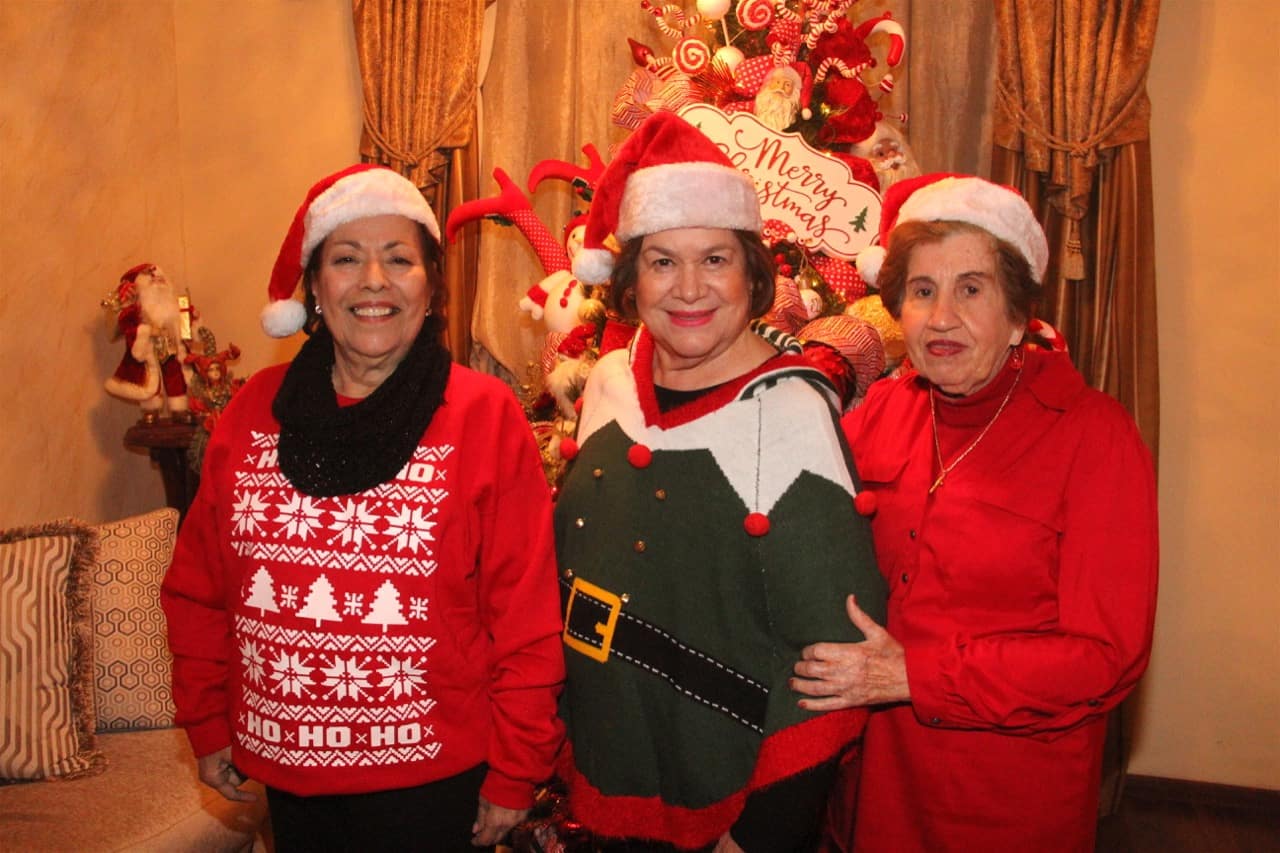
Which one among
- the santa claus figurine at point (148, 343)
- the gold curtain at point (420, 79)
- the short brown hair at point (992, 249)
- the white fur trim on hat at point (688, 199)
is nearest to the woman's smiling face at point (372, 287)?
the white fur trim on hat at point (688, 199)

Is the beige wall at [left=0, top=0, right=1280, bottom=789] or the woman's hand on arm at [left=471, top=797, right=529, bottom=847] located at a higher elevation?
the beige wall at [left=0, top=0, right=1280, bottom=789]

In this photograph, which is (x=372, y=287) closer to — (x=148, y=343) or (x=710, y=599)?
(x=710, y=599)

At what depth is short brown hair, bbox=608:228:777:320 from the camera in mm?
1527

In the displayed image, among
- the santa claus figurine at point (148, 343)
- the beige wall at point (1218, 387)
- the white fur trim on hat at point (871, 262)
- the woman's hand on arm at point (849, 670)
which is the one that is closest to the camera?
the woman's hand on arm at point (849, 670)

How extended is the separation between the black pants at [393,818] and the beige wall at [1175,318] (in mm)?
2098

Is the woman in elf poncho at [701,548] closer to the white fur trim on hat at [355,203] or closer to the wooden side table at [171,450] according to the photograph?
the white fur trim on hat at [355,203]

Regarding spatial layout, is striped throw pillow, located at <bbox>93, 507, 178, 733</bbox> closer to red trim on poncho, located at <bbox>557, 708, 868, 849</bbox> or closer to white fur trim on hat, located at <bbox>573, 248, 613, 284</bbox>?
red trim on poncho, located at <bbox>557, 708, 868, 849</bbox>

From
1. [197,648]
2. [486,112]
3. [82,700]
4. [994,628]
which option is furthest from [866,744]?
[486,112]

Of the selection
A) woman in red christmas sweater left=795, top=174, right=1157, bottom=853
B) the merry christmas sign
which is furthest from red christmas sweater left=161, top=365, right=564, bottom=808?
the merry christmas sign

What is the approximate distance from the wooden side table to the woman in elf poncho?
2.25 m

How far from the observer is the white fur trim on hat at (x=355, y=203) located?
1533mm

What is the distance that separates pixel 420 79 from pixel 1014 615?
9.30ft

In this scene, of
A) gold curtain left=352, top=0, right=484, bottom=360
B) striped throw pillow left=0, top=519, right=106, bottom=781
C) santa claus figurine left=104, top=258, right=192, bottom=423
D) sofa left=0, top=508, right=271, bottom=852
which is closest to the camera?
sofa left=0, top=508, right=271, bottom=852

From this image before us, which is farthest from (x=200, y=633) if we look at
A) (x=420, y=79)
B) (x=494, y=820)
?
(x=420, y=79)
